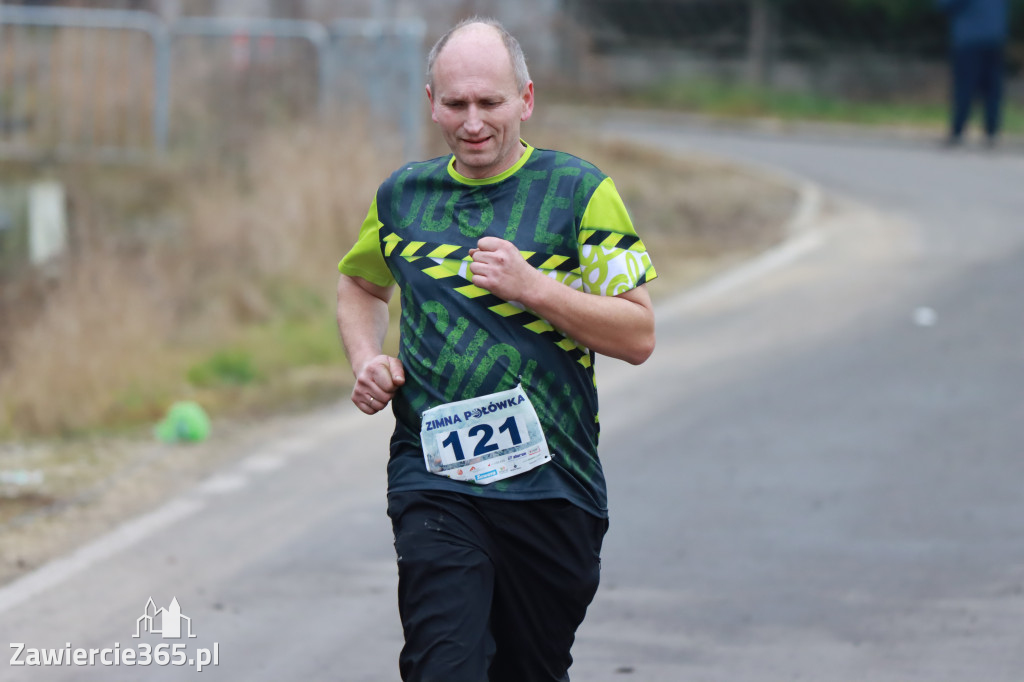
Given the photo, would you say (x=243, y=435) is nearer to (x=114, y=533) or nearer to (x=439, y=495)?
(x=114, y=533)

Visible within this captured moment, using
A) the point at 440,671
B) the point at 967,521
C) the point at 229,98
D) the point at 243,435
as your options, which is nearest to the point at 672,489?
the point at 967,521

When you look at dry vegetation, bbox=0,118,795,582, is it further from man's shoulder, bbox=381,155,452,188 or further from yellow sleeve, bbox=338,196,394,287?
man's shoulder, bbox=381,155,452,188

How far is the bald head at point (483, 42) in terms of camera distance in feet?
11.6

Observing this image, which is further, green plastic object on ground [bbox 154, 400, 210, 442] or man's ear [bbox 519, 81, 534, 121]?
green plastic object on ground [bbox 154, 400, 210, 442]

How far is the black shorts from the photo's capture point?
3438 millimetres

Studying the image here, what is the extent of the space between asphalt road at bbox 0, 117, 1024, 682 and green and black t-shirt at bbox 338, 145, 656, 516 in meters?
1.64

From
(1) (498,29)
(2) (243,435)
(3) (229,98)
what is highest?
(1) (498,29)

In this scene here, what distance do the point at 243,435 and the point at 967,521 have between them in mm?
3812

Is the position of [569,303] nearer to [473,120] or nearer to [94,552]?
[473,120]

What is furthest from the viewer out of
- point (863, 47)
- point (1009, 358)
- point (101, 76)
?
point (863, 47)

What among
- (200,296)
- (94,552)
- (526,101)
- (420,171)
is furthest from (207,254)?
(526,101)

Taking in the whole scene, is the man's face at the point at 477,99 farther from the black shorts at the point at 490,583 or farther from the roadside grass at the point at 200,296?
the roadside grass at the point at 200,296

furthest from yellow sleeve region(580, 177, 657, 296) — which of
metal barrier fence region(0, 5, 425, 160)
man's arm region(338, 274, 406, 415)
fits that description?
metal barrier fence region(0, 5, 425, 160)

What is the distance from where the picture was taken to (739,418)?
851 centimetres
